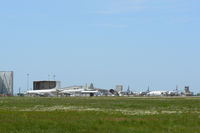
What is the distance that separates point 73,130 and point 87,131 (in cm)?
101

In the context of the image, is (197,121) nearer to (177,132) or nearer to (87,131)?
(177,132)

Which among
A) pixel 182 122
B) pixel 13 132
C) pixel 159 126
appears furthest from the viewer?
pixel 182 122

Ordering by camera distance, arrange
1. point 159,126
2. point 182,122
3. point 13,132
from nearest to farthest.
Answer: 1. point 13,132
2. point 159,126
3. point 182,122

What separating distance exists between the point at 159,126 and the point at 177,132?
3121 millimetres

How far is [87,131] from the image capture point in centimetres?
2792

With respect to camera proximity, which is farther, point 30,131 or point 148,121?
point 148,121

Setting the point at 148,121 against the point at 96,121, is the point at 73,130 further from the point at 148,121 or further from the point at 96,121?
the point at 148,121

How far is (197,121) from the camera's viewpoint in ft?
111

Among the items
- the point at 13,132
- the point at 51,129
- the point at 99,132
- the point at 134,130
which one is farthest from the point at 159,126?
the point at 13,132

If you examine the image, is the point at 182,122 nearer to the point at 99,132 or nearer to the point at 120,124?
the point at 120,124

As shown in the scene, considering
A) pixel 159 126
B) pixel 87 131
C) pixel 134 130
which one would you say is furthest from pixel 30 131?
pixel 159 126

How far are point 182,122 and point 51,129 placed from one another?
35.6 ft

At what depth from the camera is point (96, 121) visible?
33625 mm

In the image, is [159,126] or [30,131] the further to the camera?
[159,126]
